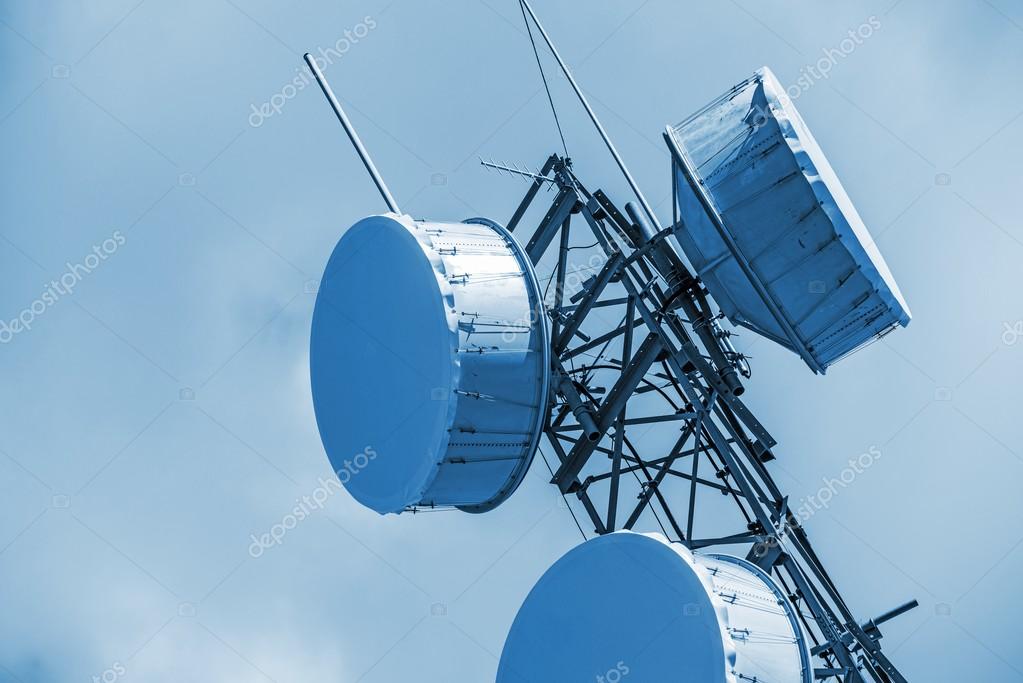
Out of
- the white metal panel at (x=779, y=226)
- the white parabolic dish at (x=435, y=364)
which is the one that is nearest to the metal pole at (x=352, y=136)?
the white parabolic dish at (x=435, y=364)

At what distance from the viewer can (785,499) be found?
2183 cm

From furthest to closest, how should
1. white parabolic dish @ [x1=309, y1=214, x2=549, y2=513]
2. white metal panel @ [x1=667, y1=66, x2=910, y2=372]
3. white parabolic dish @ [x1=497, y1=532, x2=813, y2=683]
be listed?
white parabolic dish @ [x1=309, y1=214, x2=549, y2=513]
white metal panel @ [x1=667, y1=66, x2=910, y2=372]
white parabolic dish @ [x1=497, y1=532, x2=813, y2=683]

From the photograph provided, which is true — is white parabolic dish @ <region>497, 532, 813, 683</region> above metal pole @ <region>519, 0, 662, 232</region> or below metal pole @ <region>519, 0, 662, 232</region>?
below

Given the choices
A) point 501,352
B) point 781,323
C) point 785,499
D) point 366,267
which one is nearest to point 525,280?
point 501,352

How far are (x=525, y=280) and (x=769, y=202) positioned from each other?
15.5 feet

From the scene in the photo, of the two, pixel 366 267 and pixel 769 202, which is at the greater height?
pixel 769 202

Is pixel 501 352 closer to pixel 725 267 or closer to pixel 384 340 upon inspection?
pixel 384 340

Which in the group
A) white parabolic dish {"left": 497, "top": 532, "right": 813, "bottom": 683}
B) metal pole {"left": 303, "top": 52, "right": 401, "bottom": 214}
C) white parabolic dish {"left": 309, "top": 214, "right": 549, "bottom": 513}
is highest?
metal pole {"left": 303, "top": 52, "right": 401, "bottom": 214}

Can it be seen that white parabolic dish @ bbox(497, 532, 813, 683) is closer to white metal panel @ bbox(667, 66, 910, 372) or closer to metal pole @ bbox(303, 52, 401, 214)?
white metal panel @ bbox(667, 66, 910, 372)

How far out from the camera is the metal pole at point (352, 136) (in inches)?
937

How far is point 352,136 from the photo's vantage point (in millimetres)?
24500

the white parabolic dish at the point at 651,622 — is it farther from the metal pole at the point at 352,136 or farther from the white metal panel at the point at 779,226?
the metal pole at the point at 352,136

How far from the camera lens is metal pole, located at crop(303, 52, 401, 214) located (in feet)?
78.1

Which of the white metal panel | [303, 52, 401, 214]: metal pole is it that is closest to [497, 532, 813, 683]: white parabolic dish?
the white metal panel
